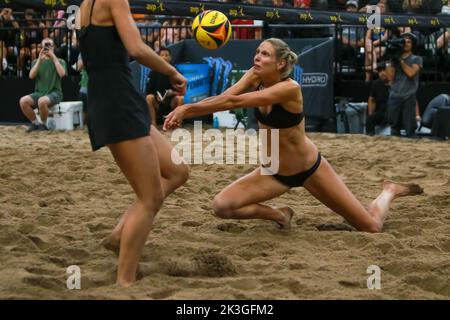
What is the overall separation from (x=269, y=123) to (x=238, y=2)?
30.6 ft

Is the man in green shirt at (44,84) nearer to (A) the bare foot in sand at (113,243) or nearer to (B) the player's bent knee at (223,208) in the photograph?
(B) the player's bent knee at (223,208)

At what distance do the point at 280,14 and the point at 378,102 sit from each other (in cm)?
256

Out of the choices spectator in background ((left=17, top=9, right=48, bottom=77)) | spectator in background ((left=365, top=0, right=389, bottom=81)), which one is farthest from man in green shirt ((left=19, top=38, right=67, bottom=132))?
spectator in background ((left=365, top=0, right=389, bottom=81))

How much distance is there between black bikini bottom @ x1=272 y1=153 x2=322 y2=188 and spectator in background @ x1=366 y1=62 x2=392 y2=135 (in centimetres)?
792

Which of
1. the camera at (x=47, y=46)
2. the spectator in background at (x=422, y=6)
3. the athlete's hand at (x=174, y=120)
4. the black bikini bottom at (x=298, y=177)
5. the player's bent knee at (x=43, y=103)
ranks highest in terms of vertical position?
the spectator in background at (x=422, y=6)

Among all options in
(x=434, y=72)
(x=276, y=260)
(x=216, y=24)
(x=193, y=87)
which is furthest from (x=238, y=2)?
(x=276, y=260)

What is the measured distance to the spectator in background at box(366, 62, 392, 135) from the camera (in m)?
14.2

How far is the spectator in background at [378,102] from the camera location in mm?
14188

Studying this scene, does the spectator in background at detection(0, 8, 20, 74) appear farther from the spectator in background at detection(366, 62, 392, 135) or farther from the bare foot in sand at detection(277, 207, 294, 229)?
the bare foot in sand at detection(277, 207, 294, 229)

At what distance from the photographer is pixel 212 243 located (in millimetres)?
6191

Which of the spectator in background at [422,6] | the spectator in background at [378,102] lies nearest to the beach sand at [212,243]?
the spectator in background at [378,102]

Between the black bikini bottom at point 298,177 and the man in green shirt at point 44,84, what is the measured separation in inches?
373

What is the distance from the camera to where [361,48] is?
600 inches

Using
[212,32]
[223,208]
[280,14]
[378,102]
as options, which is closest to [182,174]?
[223,208]
